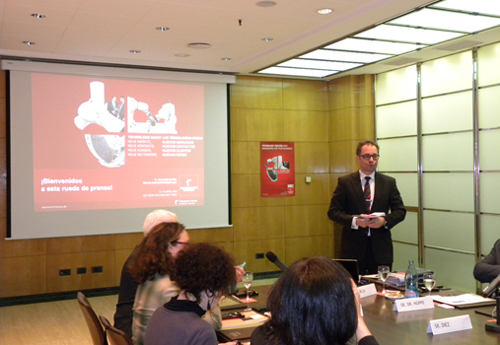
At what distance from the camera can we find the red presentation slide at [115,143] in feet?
25.3

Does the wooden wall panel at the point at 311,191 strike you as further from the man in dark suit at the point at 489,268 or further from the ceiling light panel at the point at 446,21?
the man in dark suit at the point at 489,268

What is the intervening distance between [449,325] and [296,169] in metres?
6.82

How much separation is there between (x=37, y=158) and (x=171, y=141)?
206 cm

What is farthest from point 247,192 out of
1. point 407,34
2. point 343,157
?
point 407,34

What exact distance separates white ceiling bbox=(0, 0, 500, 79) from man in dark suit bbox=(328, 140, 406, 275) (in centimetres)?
160

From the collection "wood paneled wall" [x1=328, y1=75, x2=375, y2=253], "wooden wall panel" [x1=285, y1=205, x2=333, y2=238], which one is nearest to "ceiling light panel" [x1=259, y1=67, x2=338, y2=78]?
"wood paneled wall" [x1=328, y1=75, x2=375, y2=253]

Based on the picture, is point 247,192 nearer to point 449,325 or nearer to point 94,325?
point 94,325

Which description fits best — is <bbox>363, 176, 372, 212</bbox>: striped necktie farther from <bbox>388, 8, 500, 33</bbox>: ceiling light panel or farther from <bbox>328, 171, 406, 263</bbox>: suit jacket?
<bbox>388, 8, 500, 33</bbox>: ceiling light panel

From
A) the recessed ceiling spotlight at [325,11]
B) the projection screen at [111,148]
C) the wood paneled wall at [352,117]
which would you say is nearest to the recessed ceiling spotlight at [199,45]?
the projection screen at [111,148]

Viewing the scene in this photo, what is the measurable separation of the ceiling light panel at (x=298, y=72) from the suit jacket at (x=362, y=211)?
3.85 m

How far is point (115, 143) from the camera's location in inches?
322

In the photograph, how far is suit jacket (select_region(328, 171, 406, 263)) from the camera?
16.5 ft

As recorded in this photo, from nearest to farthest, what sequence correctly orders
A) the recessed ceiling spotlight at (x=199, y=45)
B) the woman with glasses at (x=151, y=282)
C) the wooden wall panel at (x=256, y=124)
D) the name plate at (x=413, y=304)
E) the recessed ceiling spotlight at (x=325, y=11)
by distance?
the woman with glasses at (x=151, y=282), the name plate at (x=413, y=304), the recessed ceiling spotlight at (x=325, y=11), the recessed ceiling spotlight at (x=199, y=45), the wooden wall panel at (x=256, y=124)

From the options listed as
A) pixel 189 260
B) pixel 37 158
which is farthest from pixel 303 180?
pixel 189 260
